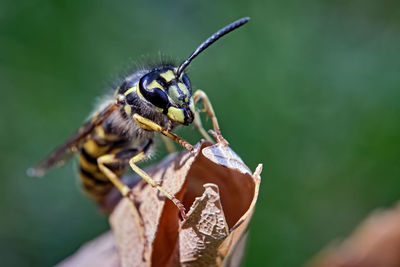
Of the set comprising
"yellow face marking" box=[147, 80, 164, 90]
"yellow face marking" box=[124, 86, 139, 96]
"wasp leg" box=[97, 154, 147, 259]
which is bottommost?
"wasp leg" box=[97, 154, 147, 259]

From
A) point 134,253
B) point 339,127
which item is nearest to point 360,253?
point 134,253

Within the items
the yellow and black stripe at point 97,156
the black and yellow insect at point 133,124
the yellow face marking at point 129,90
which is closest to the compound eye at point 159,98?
the black and yellow insect at point 133,124

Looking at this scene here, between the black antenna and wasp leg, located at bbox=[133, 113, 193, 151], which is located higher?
the black antenna

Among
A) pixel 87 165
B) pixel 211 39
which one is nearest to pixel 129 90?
pixel 211 39

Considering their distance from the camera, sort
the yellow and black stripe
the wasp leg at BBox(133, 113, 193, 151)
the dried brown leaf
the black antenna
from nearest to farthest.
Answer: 1. the dried brown leaf
2. the black antenna
3. the wasp leg at BBox(133, 113, 193, 151)
4. the yellow and black stripe

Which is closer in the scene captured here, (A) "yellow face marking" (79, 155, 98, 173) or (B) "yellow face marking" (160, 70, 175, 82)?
(B) "yellow face marking" (160, 70, 175, 82)

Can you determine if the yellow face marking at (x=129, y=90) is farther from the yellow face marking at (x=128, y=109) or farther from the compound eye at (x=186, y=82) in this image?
the compound eye at (x=186, y=82)

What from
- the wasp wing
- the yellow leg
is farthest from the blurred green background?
the yellow leg

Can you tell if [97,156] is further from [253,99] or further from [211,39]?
[253,99]

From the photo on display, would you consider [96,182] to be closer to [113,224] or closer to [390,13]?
[113,224]

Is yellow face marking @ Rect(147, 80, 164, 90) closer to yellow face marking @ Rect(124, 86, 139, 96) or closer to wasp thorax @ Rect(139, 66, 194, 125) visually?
wasp thorax @ Rect(139, 66, 194, 125)
